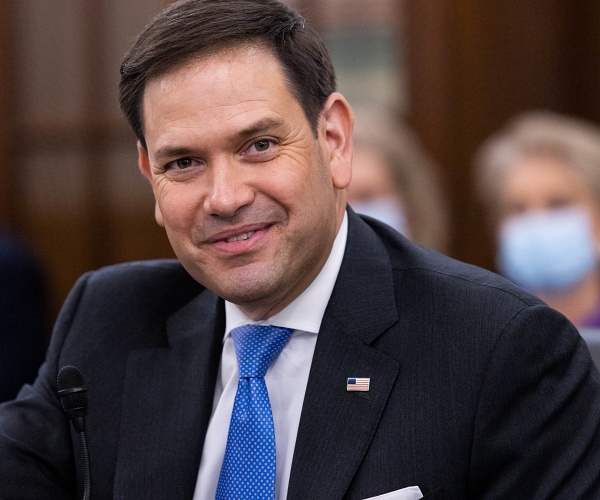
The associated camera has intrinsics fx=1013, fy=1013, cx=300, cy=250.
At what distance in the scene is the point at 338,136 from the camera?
204 cm

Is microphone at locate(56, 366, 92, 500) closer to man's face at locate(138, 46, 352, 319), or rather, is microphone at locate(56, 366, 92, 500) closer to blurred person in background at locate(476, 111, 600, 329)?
man's face at locate(138, 46, 352, 319)

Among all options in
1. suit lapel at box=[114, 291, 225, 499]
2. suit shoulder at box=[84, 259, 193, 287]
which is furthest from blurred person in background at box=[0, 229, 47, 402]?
suit lapel at box=[114, 291, 225, 499]

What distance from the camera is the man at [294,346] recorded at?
5.77 feet

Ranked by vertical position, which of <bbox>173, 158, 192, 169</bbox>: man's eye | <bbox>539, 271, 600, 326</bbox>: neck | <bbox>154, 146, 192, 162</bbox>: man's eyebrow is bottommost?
<bbox>539, 271, 600, 326</bbox>: neck

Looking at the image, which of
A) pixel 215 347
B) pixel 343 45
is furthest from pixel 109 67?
pixel 215 347

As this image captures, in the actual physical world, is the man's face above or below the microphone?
above

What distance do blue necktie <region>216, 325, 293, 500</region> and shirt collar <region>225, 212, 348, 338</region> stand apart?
0.02 metres

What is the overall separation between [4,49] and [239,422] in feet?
11.3

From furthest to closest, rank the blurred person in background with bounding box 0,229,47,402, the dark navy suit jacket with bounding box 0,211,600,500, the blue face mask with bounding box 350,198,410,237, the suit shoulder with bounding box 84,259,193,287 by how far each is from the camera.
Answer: the blue face mask with bounding box 350,198,410,237
the blurred person in background with bounding box 0,229,47,402
the suit shoulder with bounding box 84,259,193,287
the dark navy suit jacket with bounding box 0,211,600,500

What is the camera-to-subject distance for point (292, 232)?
1.87 meters

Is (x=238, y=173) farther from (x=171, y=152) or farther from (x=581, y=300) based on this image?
(x=581, y=300)

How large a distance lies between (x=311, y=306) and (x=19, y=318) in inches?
66.9

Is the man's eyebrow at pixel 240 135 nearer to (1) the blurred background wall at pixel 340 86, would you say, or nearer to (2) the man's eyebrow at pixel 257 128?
(2) the man's eyebrow at pixel 257 128

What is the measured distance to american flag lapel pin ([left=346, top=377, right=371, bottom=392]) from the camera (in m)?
1.86
